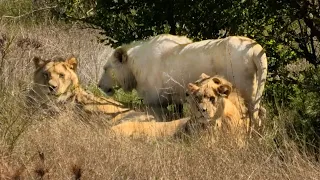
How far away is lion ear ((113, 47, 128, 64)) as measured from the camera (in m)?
8.43

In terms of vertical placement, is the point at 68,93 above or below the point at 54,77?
below

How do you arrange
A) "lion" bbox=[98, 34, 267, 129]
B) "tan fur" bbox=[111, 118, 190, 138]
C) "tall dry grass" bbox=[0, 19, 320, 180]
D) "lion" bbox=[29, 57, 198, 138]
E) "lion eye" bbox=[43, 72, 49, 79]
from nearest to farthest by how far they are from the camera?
"tall dry grass" bbox=[0, 19, 320, 180] < "tan fur" bbox=[111, 118, 190, 138] < "lion" bbox=[98, 34, 267, 129] < "lion" bbox=[29, 57, 198, 138] < "lion eye" bbox=[43, 72, 49, 79]

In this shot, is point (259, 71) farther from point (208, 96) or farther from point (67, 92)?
point (67, 92)

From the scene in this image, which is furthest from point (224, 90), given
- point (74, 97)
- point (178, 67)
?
point (74, 97)

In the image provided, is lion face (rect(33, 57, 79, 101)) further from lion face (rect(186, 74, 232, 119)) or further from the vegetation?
lion face (rect(186, 74, 232, 119))

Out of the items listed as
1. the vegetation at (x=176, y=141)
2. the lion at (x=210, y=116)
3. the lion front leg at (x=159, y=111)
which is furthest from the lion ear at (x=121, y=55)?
the lion at (x=210, y=116)

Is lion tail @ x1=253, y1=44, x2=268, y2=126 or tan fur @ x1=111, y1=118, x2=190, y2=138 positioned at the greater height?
lion tail @ x1=253, y1=44, x2=268, y2=126

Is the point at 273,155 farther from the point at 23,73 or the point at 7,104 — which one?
the point at 23,73

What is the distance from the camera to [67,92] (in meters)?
7.80

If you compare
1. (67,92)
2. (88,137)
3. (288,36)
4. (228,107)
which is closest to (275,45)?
(288,36)

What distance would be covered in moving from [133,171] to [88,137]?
0.84 meters

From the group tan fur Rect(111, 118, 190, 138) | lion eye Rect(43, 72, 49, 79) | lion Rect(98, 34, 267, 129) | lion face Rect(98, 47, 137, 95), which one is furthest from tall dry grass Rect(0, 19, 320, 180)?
lion face Rect(98, 47, 137, 95)

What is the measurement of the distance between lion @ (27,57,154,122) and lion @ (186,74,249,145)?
105cm

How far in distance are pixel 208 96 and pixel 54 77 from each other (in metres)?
2.02
